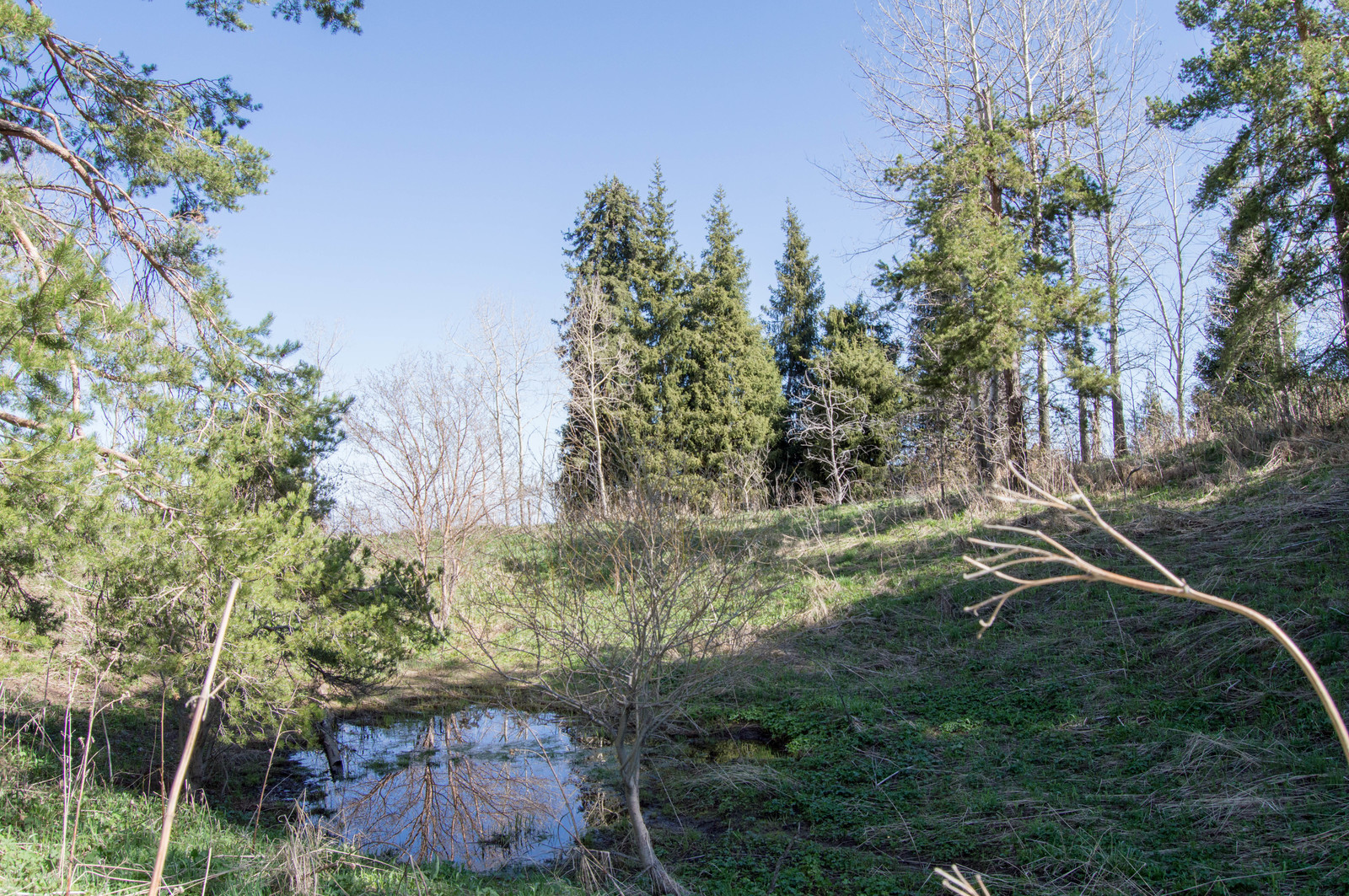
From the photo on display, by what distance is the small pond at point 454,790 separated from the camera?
250 inches

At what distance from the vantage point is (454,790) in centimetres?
755

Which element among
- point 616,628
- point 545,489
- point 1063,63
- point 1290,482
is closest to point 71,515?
point 545,489

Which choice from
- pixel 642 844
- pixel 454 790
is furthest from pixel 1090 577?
pixel 454 790

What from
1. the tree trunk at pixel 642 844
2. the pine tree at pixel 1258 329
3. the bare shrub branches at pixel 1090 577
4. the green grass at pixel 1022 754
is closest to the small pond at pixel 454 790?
the green grass at pixel 1022 754

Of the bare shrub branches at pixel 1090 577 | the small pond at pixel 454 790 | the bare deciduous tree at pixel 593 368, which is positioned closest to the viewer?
the bare shrub branches at pixel 1090 577

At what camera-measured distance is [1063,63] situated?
1526 centimetres

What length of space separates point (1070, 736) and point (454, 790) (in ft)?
18.6

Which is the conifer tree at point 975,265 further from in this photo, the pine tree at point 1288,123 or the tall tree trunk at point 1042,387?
the pine tree at point 1288,123

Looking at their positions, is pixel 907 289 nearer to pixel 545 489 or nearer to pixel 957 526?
pixel 957 526

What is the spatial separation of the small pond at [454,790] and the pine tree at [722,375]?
14.1m

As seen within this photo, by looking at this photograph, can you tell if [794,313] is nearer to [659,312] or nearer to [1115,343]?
[659,312]

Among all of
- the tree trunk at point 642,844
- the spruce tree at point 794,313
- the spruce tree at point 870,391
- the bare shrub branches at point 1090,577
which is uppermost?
the spruce tree at point 794,313

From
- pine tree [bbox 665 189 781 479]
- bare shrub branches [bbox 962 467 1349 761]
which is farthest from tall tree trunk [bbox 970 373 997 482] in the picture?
bare shrub branches [bbox 962 467 1349 761]

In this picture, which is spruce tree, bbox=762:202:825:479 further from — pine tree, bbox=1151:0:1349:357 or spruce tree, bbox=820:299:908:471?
pine tree, bbox=1151:0:1349:357
